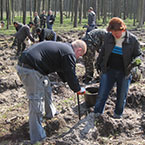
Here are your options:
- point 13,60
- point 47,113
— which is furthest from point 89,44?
point 13,60

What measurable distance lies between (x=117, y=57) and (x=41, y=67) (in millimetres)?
1326

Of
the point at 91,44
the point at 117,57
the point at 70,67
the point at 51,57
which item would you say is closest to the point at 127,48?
the point at 117,57

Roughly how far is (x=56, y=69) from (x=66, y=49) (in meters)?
0.42

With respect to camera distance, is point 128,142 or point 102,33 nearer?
point 128,142

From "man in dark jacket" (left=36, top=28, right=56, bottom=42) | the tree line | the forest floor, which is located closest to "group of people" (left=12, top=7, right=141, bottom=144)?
the forest floor

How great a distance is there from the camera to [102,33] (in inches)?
233

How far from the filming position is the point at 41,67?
3.71m

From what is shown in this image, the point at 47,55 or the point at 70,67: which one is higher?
the point at 47,55

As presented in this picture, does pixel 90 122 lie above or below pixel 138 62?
below

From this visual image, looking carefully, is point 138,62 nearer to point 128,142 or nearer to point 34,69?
point 128,142

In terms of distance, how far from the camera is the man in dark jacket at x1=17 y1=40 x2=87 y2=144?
360 centimetres

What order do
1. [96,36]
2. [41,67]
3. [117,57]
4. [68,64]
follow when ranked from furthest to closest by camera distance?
[96,36]
[117,57]
[41,67]
[68,64]

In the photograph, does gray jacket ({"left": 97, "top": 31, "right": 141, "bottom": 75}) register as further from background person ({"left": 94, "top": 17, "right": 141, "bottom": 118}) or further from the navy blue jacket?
the navy blue jacket

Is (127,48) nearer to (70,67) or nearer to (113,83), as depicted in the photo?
(113,83)
